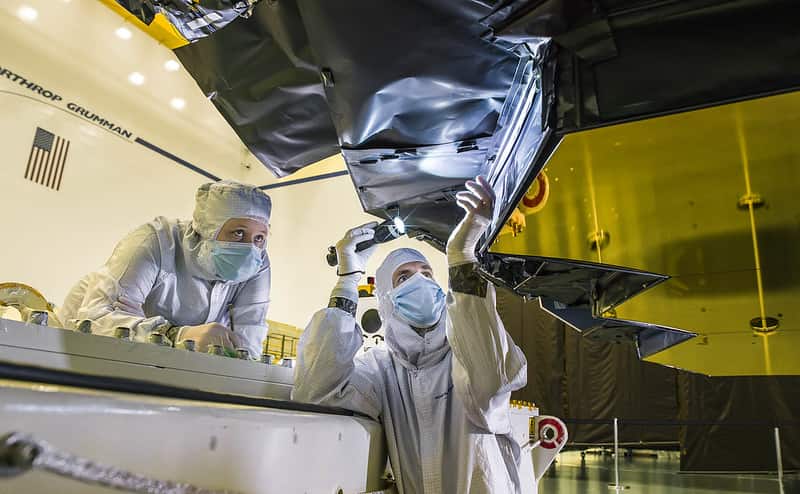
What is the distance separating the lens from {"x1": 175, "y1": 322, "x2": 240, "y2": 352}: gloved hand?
200 centimetres

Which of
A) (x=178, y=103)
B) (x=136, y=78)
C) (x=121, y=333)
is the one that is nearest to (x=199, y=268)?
(x=121, y=333)

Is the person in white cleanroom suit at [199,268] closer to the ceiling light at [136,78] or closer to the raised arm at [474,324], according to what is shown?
the raised arm at [474,324]

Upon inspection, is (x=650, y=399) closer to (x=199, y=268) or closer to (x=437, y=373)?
(x=437, y=373)

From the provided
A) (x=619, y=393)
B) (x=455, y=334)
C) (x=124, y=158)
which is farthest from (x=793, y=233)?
(x=619, y=393)

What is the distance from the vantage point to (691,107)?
3.01 ft

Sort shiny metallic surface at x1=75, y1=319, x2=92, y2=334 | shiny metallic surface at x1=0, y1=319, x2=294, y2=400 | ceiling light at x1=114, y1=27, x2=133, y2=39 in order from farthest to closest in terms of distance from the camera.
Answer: ceiling light at x1=114, y1=27, x2=133, y2=39 → shiny metallic surface at x1=75, y1=319, x2=92, y2=334 → shiny metallic surface at x1=0, y1=319, x2=294, y2=400

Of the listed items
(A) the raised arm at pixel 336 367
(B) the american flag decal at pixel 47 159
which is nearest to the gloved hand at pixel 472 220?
(A) the raised arm at pixel 336 367

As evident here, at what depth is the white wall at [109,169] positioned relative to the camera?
17.8ft

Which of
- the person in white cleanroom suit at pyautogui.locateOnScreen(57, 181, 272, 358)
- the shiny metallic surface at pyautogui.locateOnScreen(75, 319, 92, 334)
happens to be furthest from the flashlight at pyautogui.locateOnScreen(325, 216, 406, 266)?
the shiny metallic surface at pyautogui.locateOnScreen(75, 319, 92, 334)

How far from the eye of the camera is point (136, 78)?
22.3ft

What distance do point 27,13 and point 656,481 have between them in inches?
316

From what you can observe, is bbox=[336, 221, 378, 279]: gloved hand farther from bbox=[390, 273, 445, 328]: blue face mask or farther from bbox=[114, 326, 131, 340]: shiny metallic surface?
bbox=[114, 326, 131, 340]: shiny metallic surface

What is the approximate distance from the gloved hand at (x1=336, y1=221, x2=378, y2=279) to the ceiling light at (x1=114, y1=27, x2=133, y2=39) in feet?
19.8

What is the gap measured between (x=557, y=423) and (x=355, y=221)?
5.54m
